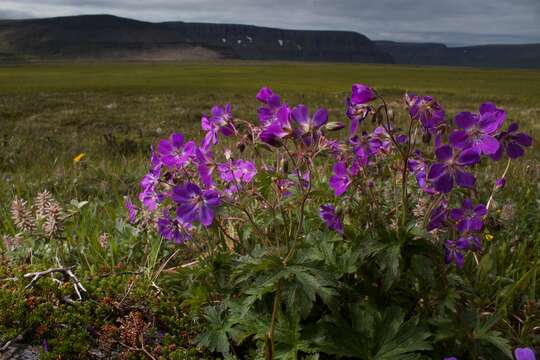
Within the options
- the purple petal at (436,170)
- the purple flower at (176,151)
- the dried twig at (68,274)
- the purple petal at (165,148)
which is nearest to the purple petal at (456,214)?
the purple petal at (436,170)

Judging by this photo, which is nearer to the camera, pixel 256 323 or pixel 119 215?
pixel 256 323

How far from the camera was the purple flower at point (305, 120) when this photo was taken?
2.30 meters

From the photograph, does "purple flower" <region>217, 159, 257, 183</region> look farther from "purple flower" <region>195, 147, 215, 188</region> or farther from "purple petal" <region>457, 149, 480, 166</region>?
"purple petal" <region>457, 149, 480, 166</region>

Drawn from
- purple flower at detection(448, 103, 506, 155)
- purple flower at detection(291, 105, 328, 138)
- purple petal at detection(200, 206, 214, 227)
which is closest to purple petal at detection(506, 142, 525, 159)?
purple flower at detection(448, 103, 506, 155)

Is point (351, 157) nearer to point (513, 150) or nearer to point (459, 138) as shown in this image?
point (459, 138)

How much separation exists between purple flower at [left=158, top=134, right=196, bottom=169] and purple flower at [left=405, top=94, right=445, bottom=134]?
110cm

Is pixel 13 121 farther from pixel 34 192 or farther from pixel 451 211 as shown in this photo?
pixel 451 211

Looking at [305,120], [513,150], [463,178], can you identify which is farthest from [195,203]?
[513,150]

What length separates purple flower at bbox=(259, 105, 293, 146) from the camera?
228 cm

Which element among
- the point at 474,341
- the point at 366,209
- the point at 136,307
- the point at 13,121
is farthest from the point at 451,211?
the point at 13,121

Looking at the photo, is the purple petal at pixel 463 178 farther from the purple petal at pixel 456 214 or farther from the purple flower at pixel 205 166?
the purple flower at pixel 205 166

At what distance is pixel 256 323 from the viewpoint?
8.48 ft

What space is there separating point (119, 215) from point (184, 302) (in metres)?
2.17

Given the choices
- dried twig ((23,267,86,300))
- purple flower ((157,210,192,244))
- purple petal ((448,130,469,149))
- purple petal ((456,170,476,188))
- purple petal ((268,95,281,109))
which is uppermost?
purple petal ((268,95,281,109))
